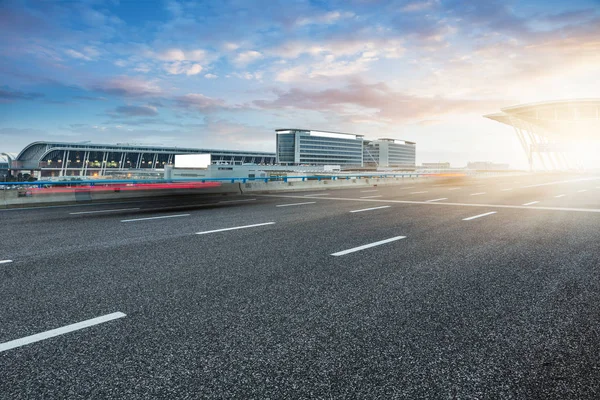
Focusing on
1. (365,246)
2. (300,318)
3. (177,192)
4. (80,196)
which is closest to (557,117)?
(177,192)

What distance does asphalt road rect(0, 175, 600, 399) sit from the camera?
8.07ft

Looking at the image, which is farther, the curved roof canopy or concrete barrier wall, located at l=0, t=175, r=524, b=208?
the curved roof canopy

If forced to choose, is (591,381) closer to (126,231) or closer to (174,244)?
(174,244)

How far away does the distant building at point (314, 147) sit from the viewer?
17012 centimetres

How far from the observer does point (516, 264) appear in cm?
566

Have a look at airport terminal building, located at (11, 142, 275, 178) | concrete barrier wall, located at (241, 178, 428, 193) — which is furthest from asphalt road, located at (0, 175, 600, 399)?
A: airport terminal building, located at (11, 142, 275, 178)

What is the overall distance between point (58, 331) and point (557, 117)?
101 metres

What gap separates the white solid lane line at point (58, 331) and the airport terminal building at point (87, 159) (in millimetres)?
121130

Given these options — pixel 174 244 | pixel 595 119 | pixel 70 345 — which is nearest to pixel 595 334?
pixel 70 345

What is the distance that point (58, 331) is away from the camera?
321cm

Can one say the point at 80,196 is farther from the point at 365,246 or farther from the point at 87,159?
the point at 87,159

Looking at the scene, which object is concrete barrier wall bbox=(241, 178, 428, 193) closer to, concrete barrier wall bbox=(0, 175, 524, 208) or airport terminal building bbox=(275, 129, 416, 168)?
concrete barrier wall bbox=(0, 175, 524, 208)

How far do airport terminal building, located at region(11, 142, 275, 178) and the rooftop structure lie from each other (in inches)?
3945

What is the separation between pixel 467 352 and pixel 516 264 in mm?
3414
